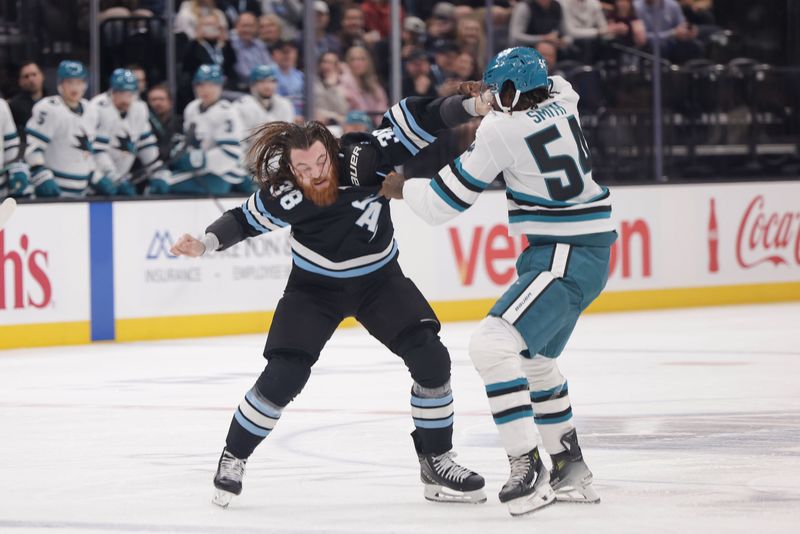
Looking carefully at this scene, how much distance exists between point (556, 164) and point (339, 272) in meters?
0.79

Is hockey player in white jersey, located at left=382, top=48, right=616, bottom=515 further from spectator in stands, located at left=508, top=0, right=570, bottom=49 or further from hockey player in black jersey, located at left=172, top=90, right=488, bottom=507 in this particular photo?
spectator in stands, located at left=508, top=0, right=570, bottom=49

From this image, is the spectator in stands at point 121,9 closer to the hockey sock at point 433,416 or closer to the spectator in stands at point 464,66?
the spectator in stands at point 464,66

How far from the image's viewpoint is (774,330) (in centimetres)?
1090

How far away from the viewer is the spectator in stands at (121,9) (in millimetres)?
11906

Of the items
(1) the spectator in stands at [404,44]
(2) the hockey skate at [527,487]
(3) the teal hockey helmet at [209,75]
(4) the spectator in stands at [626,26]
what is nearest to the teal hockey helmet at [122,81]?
(3) the teal hockey helmet at [209,75]

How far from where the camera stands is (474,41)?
13.4 metres

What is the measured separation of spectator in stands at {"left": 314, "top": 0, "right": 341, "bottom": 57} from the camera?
1286 cm

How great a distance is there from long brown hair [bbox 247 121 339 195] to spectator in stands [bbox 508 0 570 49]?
8468 mm

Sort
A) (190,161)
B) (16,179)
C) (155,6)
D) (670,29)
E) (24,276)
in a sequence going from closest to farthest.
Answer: (24,276) < (16,179) < (190,161) < (155,6) < (670,29)

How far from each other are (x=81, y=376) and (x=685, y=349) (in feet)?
11.8

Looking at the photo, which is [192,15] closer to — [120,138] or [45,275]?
[120,138]

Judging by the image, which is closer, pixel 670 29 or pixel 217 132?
pixel 217 132

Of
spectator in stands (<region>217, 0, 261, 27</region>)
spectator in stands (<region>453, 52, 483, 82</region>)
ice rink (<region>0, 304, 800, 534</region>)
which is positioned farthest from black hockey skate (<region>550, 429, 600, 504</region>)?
spectator in stands (<region>453, 52, 483, 82</region>)

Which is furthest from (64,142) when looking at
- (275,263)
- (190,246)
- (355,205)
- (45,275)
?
(355,205)
